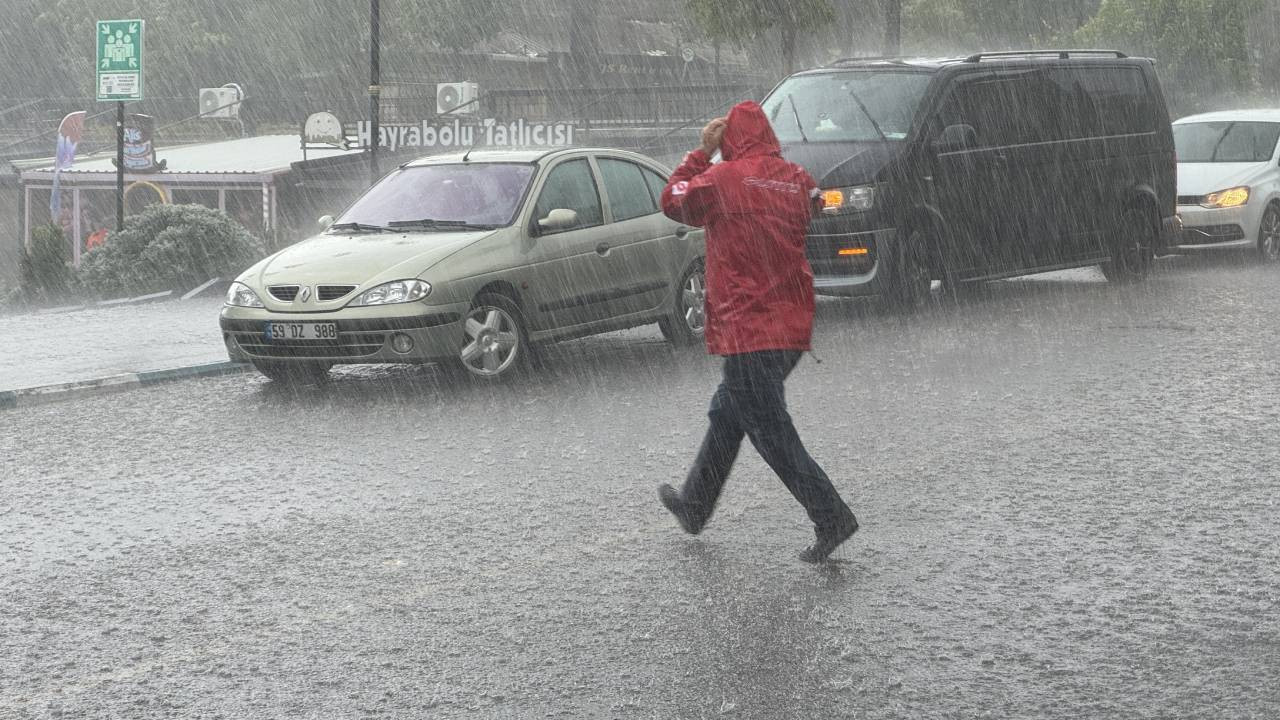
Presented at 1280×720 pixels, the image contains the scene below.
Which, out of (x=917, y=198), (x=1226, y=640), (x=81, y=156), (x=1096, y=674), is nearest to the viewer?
(x=1096, y=674)

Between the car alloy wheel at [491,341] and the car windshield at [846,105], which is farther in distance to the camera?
the car windshield at [846,105]

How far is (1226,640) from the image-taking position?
535 cm

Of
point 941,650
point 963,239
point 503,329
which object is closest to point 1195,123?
point 963,239

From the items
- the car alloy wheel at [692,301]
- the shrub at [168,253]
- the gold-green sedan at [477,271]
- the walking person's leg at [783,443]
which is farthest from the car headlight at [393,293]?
the shrub at [168,253]

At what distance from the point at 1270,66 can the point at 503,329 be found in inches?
1626

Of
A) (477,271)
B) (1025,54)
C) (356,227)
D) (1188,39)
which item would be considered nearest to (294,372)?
(356,227)

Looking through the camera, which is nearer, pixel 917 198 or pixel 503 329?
pixel 503 329

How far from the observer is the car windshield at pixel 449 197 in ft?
38.3

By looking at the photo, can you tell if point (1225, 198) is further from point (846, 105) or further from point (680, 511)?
point (680, 511)

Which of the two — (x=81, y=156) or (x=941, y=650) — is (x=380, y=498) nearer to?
(x=941, y=650)

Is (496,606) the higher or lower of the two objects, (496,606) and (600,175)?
the lower

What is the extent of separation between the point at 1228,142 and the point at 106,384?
46.1 ft

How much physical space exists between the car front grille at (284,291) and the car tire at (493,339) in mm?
1082

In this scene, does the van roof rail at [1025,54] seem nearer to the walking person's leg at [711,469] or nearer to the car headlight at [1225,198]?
the car headlight at [1225,198]
